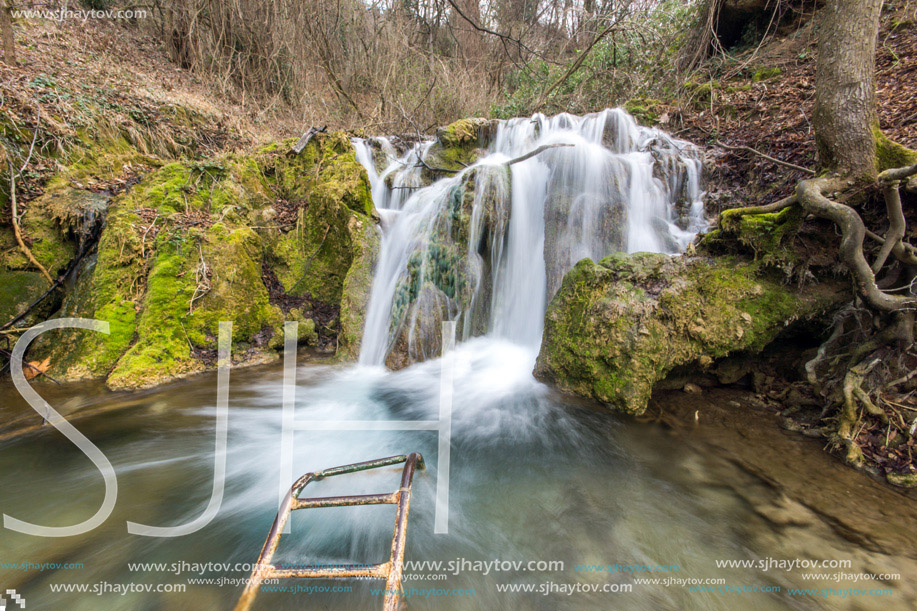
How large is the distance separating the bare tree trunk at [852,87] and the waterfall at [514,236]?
1987mm

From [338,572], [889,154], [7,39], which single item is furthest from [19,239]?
[889,154]

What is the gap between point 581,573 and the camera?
192 centimetres

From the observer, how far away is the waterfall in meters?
4.77

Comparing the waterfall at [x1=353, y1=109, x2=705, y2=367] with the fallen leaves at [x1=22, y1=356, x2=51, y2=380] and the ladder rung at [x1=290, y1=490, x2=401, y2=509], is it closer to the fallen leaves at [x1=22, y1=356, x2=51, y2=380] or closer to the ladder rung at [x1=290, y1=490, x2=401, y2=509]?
the ladder rung at [x1=290, y1=490, x2=401, y2=509]

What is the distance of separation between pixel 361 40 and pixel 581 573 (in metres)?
A: 14.1

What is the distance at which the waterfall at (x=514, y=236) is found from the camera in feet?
15.6

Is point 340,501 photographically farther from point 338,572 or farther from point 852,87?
point 852,87

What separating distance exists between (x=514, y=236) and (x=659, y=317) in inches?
100

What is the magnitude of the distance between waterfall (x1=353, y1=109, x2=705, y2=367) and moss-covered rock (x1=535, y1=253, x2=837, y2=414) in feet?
3.95

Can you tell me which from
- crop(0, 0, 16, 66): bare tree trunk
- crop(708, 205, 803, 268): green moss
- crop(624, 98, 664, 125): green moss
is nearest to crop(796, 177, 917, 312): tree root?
crop(708, 205, 803, 268): green moss

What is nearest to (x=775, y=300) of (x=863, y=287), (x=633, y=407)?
(x=863, y=287)

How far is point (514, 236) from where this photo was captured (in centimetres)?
525

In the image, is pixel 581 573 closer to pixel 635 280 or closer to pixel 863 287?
pixel 635 280

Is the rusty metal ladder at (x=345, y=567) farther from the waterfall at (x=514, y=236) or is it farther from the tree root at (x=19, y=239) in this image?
the tree root at (x=19, y=239)
